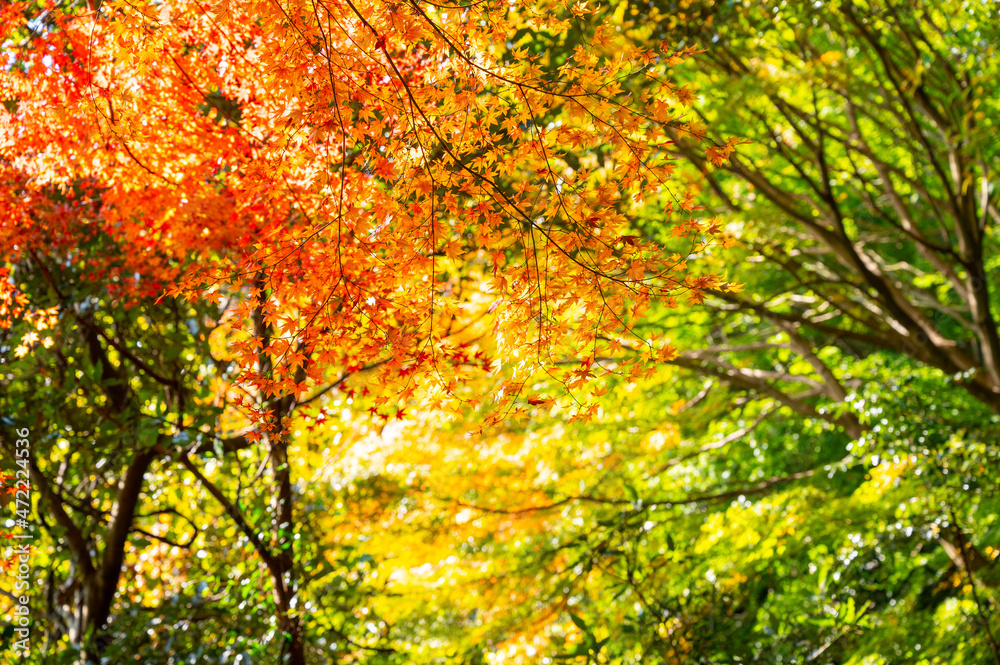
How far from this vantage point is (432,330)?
177cm

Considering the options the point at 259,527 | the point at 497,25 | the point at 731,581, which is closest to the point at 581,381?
the point at 497,25

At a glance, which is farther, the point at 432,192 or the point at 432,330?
the point at 432,330

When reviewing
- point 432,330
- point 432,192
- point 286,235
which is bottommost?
point 432,330

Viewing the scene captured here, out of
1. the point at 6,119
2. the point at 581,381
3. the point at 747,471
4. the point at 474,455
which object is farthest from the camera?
the point at 747,471

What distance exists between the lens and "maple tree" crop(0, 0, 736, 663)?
5.35 feet

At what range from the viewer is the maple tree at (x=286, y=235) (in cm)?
163

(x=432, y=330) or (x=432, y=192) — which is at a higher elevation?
(x=432, y=192)

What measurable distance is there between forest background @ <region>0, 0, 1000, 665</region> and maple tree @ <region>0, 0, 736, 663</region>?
17 mm

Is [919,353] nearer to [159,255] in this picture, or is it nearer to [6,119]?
[159,255]

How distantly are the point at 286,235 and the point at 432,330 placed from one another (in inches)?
16.0

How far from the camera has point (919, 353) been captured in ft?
17.3

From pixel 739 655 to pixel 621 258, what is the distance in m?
2.64

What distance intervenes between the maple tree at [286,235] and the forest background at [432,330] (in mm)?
17

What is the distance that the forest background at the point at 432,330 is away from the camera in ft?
5.47
